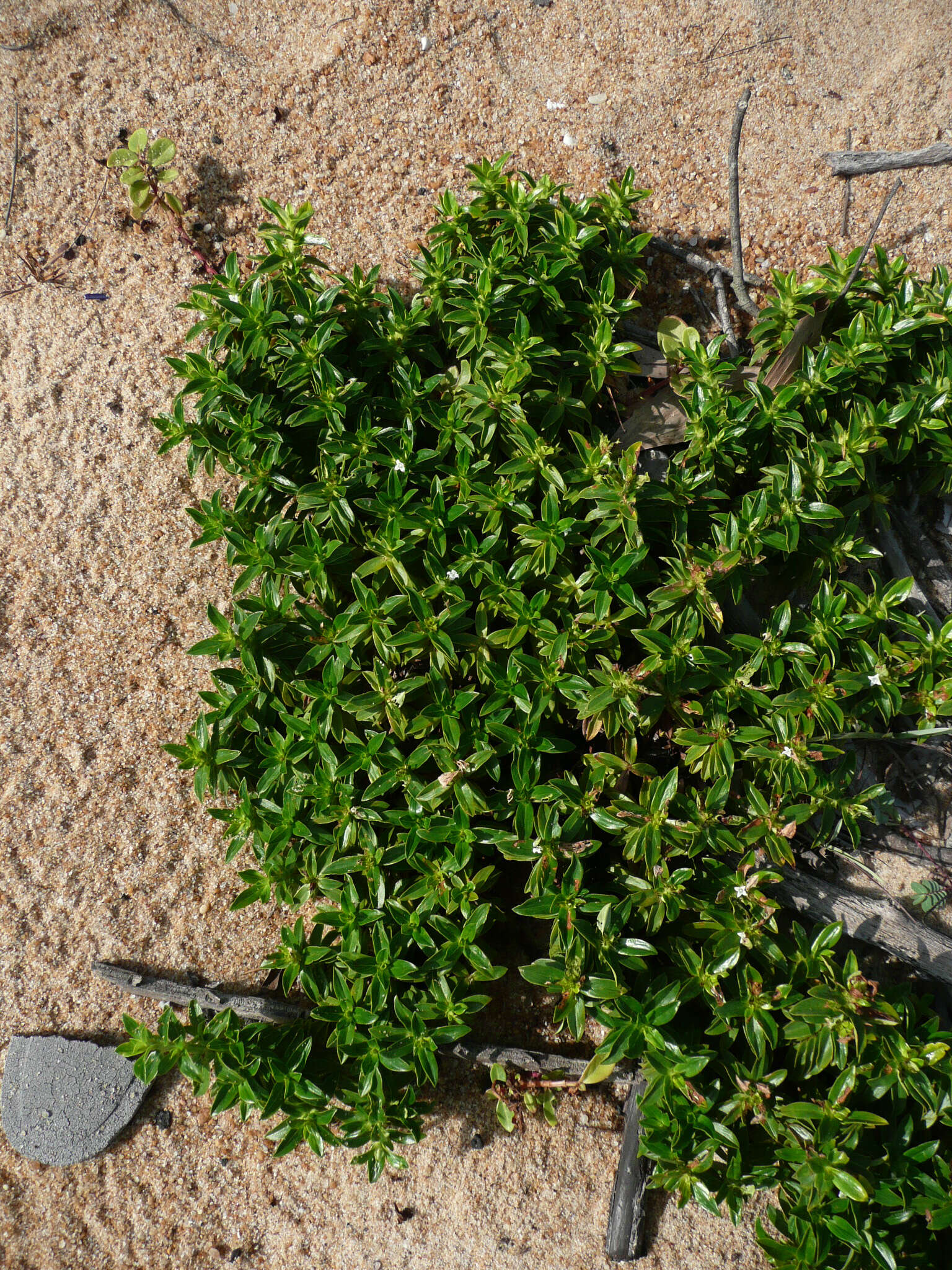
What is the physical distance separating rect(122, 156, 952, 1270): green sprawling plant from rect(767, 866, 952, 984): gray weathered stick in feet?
0.44

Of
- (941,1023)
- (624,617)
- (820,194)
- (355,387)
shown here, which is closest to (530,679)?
Result: (624,617)

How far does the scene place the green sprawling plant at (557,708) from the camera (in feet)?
8.02

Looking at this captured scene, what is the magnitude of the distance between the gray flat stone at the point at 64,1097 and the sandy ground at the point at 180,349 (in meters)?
0.07

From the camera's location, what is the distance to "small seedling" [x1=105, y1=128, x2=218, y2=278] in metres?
3.56

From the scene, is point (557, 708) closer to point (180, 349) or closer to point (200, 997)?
point (200, 997)

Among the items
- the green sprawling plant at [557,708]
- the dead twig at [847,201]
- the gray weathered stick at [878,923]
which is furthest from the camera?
the dead twig at [847,201]

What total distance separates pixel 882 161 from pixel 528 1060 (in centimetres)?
424

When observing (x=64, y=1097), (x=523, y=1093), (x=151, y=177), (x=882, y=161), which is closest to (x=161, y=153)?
(x=151, y=177)

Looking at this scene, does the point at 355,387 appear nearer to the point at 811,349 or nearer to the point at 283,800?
the point at 283,800

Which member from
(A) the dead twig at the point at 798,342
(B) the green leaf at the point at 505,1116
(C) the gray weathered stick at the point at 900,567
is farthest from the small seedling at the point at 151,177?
(B) the green leaf at the point at 505,1116

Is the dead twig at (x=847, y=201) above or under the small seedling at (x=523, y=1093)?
above

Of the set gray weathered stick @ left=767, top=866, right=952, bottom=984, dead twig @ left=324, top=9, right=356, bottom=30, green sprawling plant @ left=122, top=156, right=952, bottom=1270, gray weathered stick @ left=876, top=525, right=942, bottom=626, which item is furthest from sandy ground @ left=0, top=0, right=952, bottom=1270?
gray weathered stick @ left=876, top=525, right=942, bottom=626

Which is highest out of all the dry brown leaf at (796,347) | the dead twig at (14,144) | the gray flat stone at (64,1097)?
the dead twig at (14,144)

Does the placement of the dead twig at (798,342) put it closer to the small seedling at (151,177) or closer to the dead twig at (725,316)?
the dead twig at (725,316)
